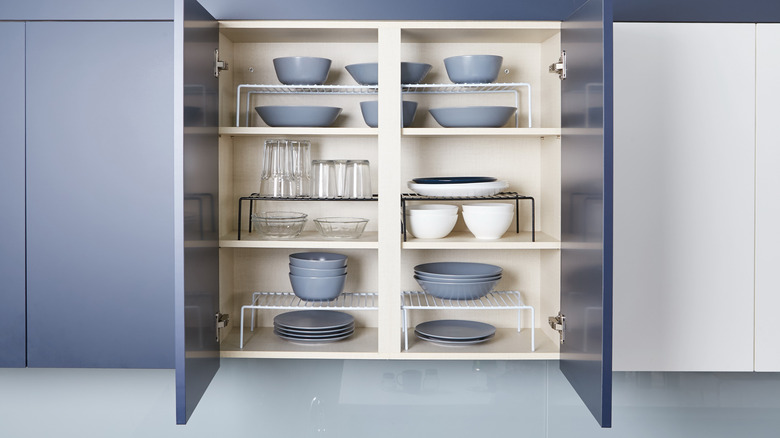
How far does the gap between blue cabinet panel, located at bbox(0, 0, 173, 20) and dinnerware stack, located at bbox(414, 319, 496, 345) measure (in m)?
1.05

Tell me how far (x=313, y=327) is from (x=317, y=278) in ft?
0.42

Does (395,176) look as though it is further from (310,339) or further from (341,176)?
(310,339)

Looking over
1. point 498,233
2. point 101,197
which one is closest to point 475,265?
point 498,233

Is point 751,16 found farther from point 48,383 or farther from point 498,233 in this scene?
point 48,383

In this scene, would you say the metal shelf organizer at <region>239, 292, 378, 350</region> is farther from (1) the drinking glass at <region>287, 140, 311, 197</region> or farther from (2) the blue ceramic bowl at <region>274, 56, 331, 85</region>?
(2) the blue ceramic bowl at <region>274, 56, 331, 85</region>

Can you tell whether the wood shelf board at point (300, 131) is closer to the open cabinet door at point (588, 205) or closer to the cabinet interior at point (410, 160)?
the cabinet interior at point (410, 160)

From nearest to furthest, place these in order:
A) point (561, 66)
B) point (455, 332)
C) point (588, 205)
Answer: point (588, 205) → point (561, 66) → point (455, 332)

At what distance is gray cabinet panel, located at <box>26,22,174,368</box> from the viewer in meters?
1.73

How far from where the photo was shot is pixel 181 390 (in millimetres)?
1391

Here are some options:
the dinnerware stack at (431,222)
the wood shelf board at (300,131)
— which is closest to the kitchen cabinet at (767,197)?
the dinnerware stack at (431,222)

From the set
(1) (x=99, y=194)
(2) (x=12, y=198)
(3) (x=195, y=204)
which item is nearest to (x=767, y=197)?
(3) (x=195, y=204)

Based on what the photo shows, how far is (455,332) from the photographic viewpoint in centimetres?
186

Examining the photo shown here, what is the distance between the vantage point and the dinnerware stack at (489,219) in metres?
1.75

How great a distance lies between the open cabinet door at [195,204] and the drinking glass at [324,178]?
10.8 inches
